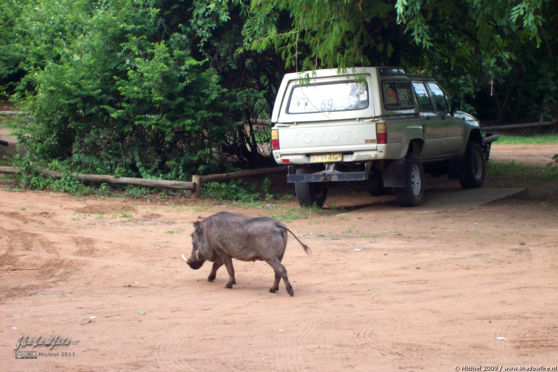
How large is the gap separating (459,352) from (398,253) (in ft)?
13.0

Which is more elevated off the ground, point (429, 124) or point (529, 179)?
point (429, 124)

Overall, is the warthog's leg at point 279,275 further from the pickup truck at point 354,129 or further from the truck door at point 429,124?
the truck door at point 429,124

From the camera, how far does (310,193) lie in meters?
13.0

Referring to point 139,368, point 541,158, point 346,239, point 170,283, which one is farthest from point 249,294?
point 541,158

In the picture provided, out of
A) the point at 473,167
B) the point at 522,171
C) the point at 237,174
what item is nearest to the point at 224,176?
the point at 237,174

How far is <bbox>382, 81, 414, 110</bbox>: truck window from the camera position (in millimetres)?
12109

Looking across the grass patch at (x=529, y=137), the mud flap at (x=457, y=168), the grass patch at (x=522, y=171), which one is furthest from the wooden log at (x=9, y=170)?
the grass patch at (x=529, y=137)

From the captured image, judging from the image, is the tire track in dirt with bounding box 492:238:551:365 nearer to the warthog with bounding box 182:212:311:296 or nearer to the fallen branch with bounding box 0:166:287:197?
the warthog with bounding box 182:212:311:296

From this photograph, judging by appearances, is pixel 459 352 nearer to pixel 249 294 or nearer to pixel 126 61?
pixel 249 294

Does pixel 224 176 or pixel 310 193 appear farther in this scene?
pixel 224 176

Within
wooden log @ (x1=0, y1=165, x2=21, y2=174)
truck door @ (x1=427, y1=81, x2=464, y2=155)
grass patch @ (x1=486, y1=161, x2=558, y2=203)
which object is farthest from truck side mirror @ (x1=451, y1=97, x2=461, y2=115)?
wooden log @ (x1=0, y1=165, x2=21, y2=174)

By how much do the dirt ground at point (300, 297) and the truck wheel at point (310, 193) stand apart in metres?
1.04

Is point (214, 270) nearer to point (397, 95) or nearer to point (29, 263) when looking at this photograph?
point (29, 263)

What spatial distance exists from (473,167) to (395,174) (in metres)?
3.30
